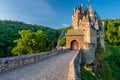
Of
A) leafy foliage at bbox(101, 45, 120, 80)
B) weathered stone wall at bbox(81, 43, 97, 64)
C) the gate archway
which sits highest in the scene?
the gate archway

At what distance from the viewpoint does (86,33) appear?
40312 millimetres

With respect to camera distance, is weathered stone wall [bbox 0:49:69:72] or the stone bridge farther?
weathered stone wall [bbox 0:49:69:72]

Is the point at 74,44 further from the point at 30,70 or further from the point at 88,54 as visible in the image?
the point at 30,70

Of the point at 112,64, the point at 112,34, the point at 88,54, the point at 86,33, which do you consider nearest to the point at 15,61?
the point at 88,54

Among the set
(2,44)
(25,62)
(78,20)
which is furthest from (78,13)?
(25,62)

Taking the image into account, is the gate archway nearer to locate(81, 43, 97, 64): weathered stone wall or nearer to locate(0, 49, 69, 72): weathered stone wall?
locate(81, 43, 97, 64): weathered stone wall

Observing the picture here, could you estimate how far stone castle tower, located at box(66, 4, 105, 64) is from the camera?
3488 centimetres

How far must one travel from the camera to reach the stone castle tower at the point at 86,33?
34875mm

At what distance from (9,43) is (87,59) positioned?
4479 cm

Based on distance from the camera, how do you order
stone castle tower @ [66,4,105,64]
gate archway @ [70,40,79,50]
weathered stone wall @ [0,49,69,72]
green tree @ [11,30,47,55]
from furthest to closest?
green tree @ [11,30,47,55] < gate archway @ [70,40,79,50] < stone castle tower @ [66,4,105,64] < weathered stone wall @ [0,49,69,72]

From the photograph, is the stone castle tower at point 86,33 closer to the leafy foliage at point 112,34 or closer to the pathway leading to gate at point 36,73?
the pathway leading to gate at point 36,73

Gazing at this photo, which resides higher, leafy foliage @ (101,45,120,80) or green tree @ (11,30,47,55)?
green tree @ (11,30,47,55)

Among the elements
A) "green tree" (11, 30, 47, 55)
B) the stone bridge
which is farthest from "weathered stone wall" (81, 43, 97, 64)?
"green tree" (11, 30, 47, 55)

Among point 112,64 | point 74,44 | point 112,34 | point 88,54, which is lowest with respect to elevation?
point 112,64
